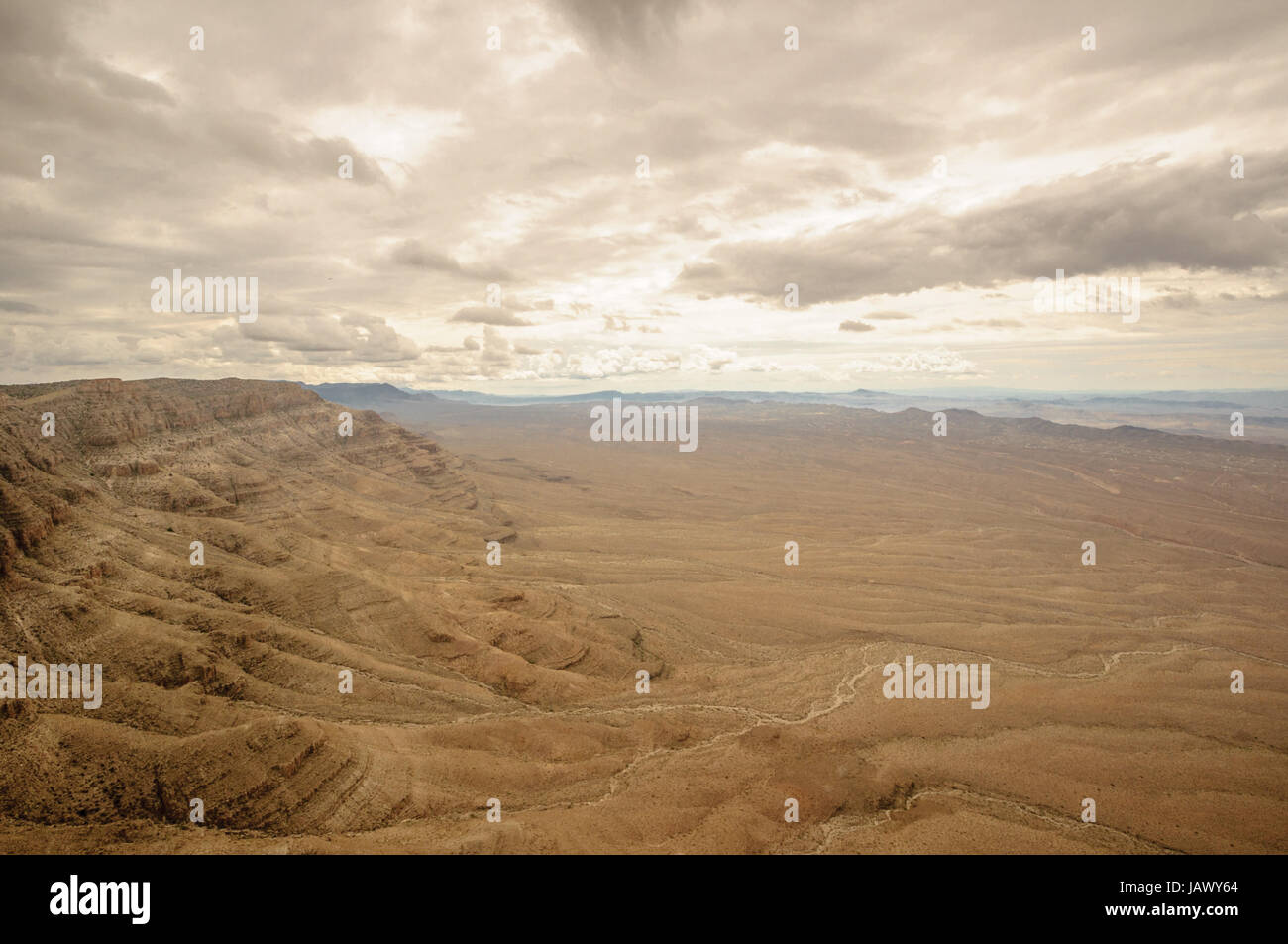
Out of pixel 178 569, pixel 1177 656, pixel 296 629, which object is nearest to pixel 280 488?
pixel 178 569

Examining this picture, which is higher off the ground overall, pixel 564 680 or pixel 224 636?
pixel 224 636

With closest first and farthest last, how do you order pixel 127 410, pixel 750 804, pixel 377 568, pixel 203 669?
pixel 750 804, pixel 203 669, pixel 377 568, pixel 127 410

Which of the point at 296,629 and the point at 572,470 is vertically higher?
the point at 572,470

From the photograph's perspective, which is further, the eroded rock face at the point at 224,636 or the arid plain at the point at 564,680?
the arid plain at the point at 564,680

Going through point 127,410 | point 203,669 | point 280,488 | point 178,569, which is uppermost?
point 127,410

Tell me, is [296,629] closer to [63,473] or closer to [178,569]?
[178,569]

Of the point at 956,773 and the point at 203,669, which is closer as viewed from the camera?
the point at 956,773

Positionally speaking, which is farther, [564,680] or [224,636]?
[564,680]

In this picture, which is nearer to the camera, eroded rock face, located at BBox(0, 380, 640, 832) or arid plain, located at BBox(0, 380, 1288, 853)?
eroded rock face, located at BBox(0, 380, 640, 832)
